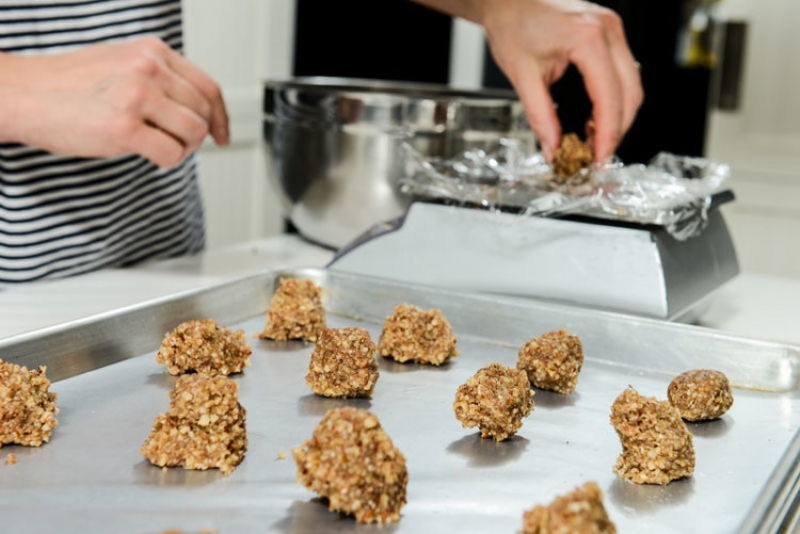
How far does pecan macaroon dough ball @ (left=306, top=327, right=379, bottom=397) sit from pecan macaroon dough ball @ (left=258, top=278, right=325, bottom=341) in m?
0.16

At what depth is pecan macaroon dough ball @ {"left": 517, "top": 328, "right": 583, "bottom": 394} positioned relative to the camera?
101 centimetres

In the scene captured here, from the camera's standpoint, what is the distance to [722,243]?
1.41 metres

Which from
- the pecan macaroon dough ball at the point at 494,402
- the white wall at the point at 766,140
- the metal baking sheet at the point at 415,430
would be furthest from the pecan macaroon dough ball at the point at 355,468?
the white wall at the point at 766,140

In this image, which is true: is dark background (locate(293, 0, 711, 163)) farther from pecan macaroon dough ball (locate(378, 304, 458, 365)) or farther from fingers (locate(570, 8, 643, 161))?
pecan macaroon dough ball (locate(378, 304, 458, 365))

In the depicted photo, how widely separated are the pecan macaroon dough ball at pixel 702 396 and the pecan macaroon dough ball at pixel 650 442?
0.10m

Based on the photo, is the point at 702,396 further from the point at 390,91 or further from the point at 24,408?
the point at 390,91

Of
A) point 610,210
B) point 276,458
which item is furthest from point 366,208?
point 276,458

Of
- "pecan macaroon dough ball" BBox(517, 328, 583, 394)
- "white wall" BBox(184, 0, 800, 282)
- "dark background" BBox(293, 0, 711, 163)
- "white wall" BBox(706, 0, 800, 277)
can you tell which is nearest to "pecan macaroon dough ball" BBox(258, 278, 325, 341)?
"pecan macaroon dough ball" BBox(517, 328, 583, 394)

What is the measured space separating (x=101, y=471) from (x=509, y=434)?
35cm

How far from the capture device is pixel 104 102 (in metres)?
1.26

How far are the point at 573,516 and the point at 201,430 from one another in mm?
318

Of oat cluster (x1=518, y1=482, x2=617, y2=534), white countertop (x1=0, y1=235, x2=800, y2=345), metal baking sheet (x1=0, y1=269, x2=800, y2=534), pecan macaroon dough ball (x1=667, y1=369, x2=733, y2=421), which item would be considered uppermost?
oat cluster (x1=518, y1=482, x2=617, y2=534)

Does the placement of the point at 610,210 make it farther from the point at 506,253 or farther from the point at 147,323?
the point at 147,323

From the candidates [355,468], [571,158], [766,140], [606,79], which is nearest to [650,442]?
[355,468]
